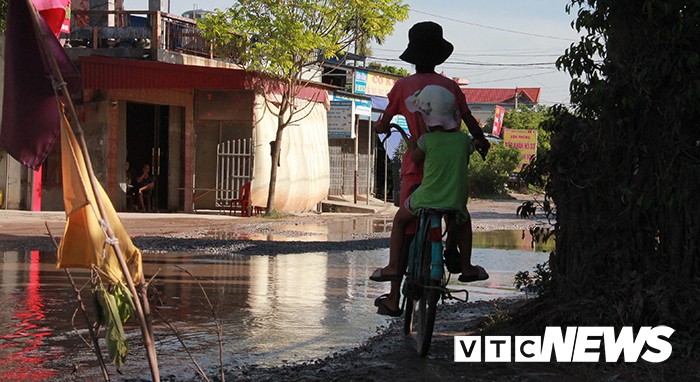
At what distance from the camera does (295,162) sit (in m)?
31.1

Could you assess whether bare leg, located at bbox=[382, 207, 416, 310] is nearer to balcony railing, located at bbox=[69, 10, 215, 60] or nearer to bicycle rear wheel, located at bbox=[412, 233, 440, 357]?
bicycle rear wheel, located at bbox=[412, 233, 440, 357]

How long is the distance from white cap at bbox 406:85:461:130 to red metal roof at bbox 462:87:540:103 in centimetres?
11130

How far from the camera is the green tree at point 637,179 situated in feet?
19.7

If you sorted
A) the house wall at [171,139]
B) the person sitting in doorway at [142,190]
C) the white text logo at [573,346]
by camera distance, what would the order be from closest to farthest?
1. the white text logo at [573,346]
2. the house wall at [171,139]
3. the person sitting in doorway at [142,190]

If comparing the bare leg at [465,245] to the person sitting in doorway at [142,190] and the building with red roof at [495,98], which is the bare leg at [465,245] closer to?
the person sitting in doorway at [142,190]

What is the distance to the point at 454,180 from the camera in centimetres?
665

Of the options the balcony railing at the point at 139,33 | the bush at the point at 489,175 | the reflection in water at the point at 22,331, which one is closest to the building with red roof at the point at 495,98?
the bush at the point at 489,175

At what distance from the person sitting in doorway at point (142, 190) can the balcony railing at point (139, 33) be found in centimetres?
310

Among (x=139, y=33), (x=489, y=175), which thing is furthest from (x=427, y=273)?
(x=489, y=175)

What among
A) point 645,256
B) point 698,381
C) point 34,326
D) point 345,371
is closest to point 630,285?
point 645,256

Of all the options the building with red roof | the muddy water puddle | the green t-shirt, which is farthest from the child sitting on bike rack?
the building with red roof

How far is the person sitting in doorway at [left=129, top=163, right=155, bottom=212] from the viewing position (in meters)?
28.2

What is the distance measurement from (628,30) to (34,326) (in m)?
4.86

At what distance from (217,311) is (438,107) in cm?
341
